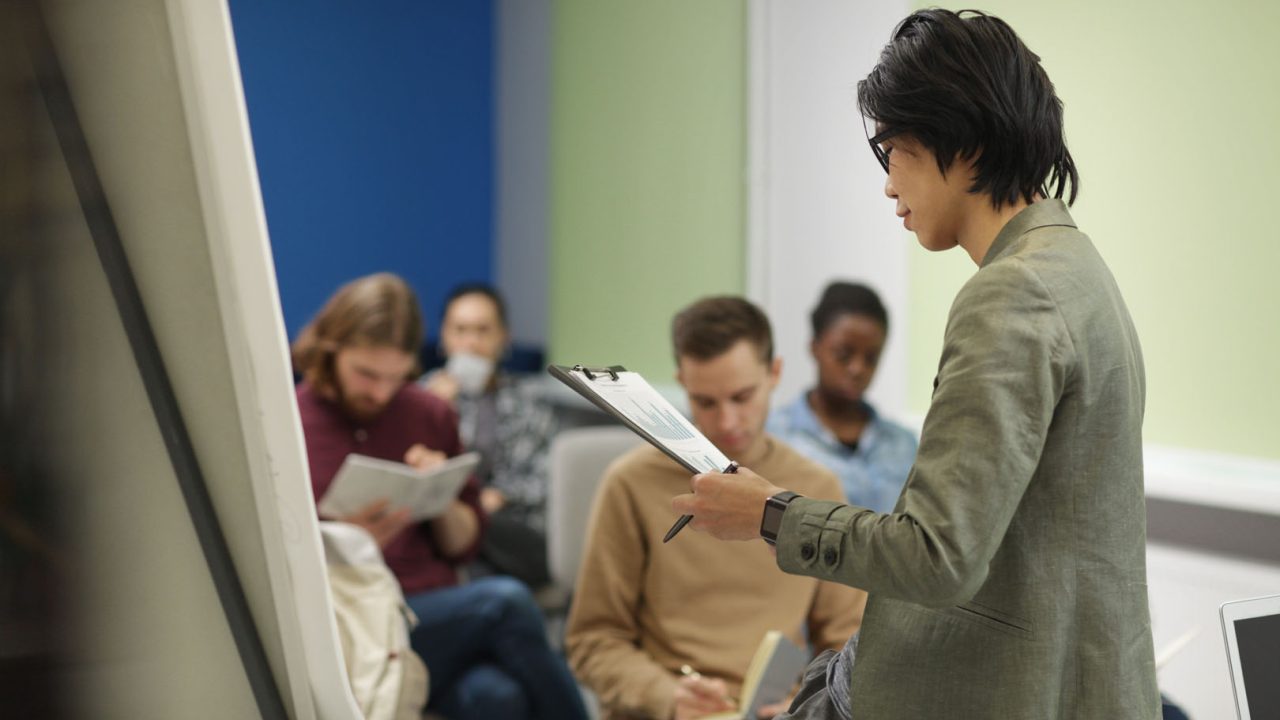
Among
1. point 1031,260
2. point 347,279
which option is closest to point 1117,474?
point 1031,260

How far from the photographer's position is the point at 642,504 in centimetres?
180

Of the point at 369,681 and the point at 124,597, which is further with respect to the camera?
the point at 369,681

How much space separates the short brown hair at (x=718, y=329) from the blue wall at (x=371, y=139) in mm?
2798

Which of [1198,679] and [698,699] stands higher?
[698,699]

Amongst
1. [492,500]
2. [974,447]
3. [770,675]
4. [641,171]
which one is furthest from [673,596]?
[641,171]

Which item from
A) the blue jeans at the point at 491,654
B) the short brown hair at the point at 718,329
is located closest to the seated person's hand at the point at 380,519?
the blue jeans at the point at 491,654

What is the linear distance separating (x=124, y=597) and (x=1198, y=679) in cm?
174

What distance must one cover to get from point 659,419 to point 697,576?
788 millimetres

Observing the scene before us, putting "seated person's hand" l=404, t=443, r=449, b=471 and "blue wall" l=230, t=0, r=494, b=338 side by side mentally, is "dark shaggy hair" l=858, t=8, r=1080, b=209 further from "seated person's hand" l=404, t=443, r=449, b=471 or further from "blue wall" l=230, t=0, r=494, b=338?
"blue wall" l=230, t=0, r=494, b=338

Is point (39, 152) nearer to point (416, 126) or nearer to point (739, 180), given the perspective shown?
point (739, 180)

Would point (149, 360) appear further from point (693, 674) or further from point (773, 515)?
point (693, 674)

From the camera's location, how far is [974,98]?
3.07 feet

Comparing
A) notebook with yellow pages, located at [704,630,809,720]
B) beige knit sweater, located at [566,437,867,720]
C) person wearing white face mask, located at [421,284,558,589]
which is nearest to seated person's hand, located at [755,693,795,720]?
notebook with yellow pages, located at [704,630,809,720]

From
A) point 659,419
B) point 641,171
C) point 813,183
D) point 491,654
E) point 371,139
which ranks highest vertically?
point 371,139
